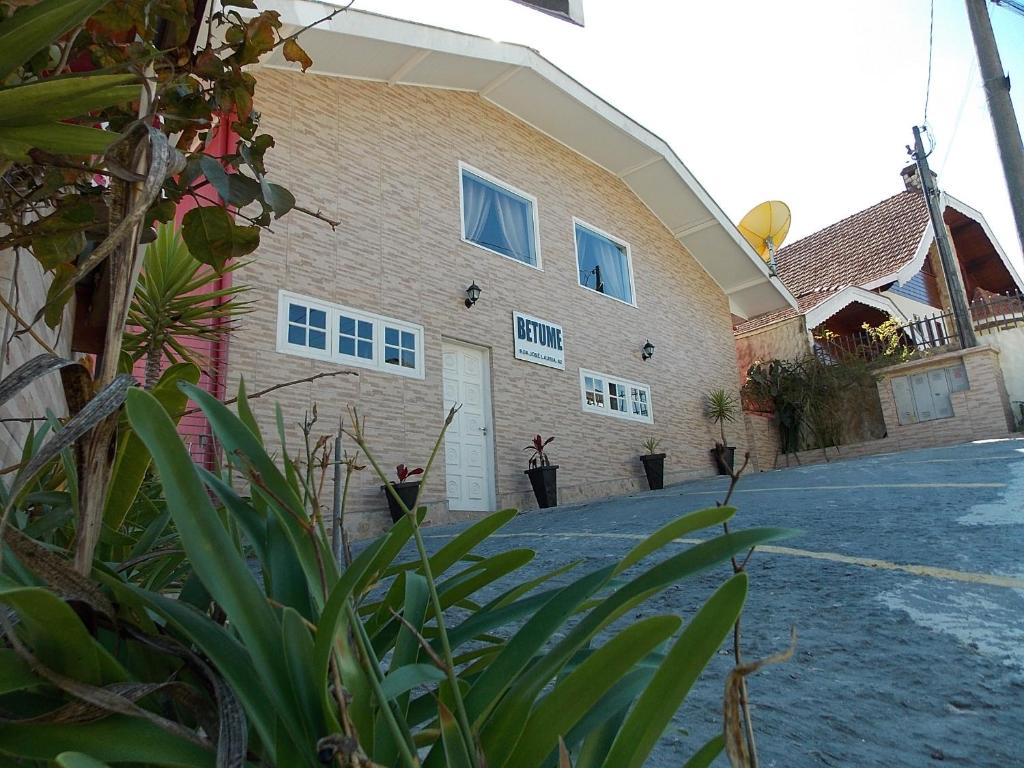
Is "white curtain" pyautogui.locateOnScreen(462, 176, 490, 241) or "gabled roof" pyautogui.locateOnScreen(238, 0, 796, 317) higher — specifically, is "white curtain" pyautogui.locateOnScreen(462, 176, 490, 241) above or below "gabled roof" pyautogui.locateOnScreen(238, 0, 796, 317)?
below

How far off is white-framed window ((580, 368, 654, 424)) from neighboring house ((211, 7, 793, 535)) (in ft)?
0.12

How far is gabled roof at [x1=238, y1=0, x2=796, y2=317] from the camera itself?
777cm

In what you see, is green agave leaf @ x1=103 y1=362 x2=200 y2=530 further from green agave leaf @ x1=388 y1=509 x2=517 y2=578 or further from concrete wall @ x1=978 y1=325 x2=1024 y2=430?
concrete wall @ x1=978 y1=325 x2=1024 y2=430

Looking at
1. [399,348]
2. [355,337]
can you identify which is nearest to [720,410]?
[399,348]

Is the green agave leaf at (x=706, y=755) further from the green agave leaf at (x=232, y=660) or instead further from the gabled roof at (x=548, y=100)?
the gabled roof at (x=548, y=100)

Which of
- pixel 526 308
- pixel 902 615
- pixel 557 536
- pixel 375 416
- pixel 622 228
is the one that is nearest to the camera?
pixel 902 615

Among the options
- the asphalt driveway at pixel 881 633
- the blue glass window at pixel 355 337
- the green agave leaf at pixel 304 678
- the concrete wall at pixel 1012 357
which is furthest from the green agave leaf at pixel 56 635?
the concrete wall at pixel 1012 357

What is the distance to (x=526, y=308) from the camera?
32.5 feet

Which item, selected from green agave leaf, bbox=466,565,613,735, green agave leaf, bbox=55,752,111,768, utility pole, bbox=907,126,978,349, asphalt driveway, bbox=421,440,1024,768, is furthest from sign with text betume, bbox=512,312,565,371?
utility pole, bbox=907,126,978,349

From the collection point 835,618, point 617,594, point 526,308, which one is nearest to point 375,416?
point 526,308

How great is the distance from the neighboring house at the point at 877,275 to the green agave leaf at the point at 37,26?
15.8 meters

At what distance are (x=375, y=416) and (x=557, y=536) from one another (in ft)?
11.8

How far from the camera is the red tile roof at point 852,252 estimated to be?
16750 millimetres

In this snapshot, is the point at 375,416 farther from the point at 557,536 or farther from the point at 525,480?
the point at 557,536
